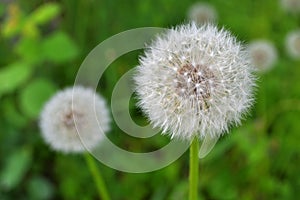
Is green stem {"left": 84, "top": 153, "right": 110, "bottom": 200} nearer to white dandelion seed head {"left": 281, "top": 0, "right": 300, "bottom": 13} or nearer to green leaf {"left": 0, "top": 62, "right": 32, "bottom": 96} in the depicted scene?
green leaf {"left": 0, "top": 62, "right": 32, "bottom": 96}

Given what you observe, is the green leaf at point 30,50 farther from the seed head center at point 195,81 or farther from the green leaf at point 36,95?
the seed head center at point 195,81

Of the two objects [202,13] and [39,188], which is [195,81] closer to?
[39,188]

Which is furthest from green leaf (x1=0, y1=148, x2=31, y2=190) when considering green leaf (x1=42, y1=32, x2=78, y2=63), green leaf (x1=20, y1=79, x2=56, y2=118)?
green leaf (x1=42, y1=32, x2=78, y2=63)

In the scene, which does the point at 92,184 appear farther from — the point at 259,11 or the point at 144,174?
the point at 259,11

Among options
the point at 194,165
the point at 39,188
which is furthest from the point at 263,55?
the point at 194,165

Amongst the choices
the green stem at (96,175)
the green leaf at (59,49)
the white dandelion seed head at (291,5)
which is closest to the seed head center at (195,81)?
the green stem at (96,175)

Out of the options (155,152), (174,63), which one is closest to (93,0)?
(155,152)
